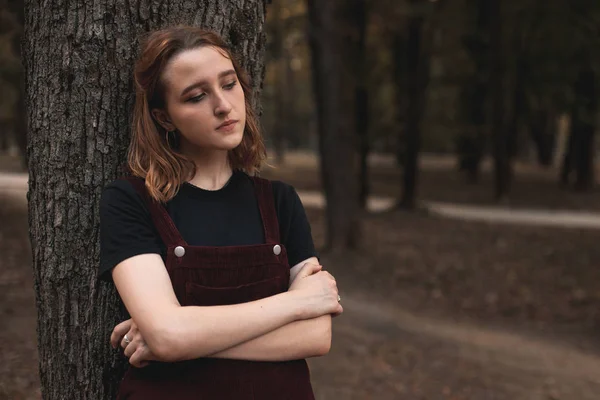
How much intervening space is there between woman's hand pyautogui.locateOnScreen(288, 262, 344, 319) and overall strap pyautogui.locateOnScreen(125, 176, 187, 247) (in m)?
0.41

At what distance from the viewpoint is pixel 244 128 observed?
250cm

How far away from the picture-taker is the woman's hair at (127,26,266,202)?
2236 millimetres

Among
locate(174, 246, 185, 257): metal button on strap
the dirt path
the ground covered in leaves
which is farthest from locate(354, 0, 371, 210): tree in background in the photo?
locate(174, 246, 185, 257): metal button on strap

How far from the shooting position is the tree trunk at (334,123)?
12.4 metres

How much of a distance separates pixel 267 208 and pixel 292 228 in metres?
0.12

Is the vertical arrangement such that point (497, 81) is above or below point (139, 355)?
below

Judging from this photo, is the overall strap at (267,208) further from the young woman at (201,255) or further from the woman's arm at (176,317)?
the woman's arm at (176,317)

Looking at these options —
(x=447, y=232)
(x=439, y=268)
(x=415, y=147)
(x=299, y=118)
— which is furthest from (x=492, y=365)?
(x=299, y=118)

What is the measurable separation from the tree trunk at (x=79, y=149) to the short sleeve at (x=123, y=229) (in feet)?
1.35

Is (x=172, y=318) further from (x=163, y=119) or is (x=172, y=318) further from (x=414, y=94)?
(x=414, y=94)

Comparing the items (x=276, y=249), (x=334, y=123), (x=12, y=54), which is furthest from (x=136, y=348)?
(x=12, y=54)

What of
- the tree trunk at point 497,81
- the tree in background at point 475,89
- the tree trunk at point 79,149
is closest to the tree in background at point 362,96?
the tree trunk at point 497,81

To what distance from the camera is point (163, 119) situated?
2.36m

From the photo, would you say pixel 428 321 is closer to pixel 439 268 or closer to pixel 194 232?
pixel 439 268
